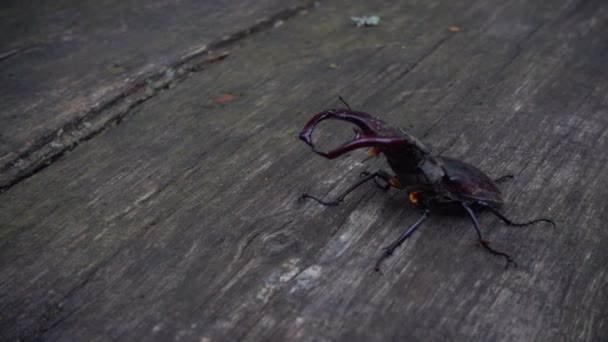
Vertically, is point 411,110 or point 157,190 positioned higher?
point 157,190

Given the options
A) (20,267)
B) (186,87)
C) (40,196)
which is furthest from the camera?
(186,87)

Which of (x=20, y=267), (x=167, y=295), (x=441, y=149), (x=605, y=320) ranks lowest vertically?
(x=605, y=320)

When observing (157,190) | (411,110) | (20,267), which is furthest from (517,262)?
(20,267)

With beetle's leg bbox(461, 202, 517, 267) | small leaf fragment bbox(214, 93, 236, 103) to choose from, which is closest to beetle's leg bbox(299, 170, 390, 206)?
beetle's leg bbox(461, 202, 517, 267)

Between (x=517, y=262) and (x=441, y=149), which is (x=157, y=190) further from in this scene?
(x=517, y=262)

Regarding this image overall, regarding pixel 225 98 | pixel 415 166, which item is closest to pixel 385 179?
pixel 415 166

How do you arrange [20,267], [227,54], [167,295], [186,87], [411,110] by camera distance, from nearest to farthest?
[167,295]
[20,267]
[411,110]
[186,87]
[227,54]

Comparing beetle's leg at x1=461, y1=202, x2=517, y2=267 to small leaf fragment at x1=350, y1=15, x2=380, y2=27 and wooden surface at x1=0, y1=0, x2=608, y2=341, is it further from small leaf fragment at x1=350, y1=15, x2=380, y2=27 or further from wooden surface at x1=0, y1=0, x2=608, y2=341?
small leaf fragment at x1=350, y1=15, x2=380, y2=27
